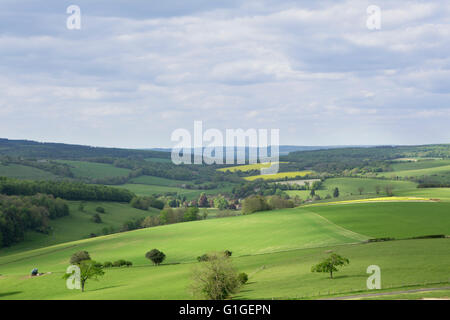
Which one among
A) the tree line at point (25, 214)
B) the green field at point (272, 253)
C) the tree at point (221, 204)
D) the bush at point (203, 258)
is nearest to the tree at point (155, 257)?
the green field at point (272, 253)

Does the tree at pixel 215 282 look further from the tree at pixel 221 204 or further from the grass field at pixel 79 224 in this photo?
the tree at pixel 221 204

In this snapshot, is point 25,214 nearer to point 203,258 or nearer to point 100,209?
point 100,209

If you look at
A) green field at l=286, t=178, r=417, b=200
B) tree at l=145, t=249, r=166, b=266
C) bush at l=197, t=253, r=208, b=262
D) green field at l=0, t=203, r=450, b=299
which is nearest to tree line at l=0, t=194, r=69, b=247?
green field at l=0, t=203, r=450, b=299
